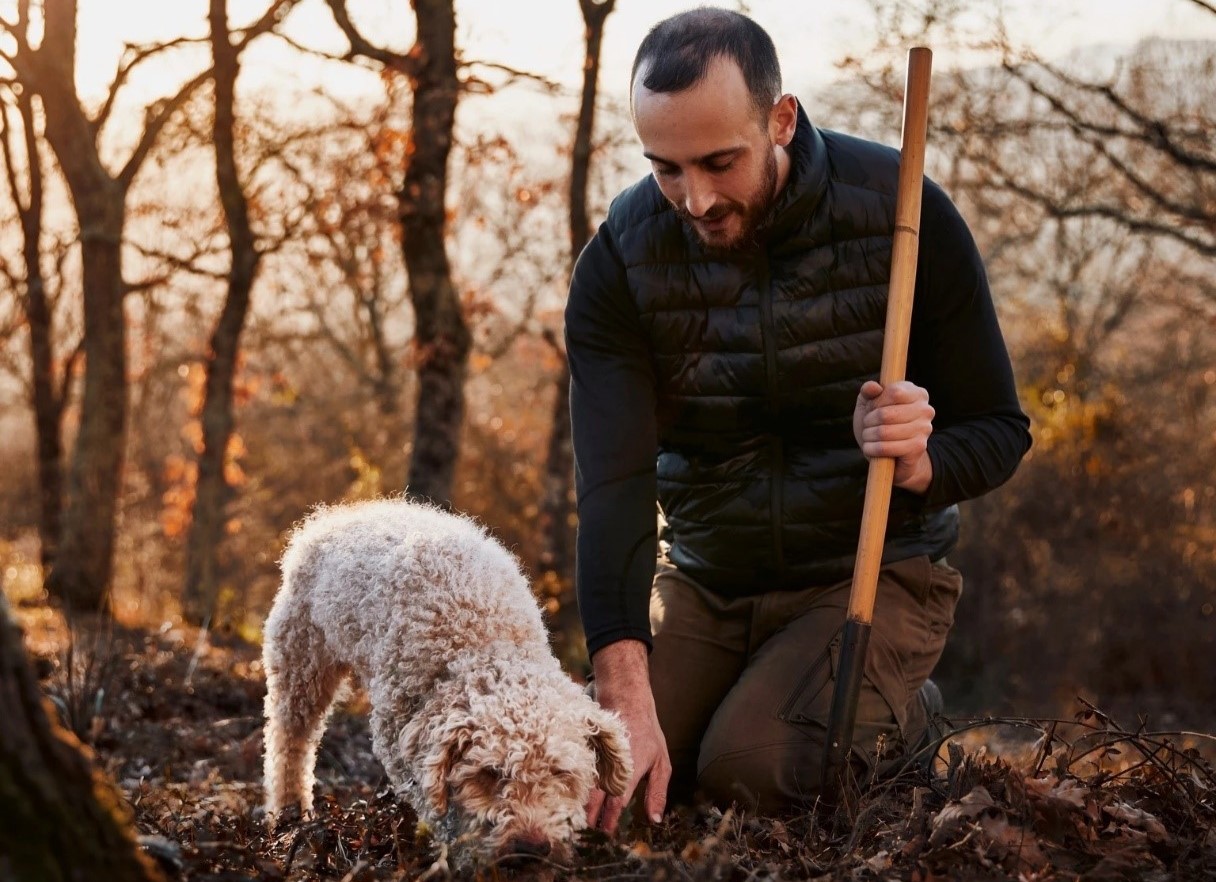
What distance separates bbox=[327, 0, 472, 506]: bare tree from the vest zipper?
248 inches

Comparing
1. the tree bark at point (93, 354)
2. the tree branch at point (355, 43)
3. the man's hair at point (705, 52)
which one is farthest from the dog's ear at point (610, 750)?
the tree bark at point (93, 354)

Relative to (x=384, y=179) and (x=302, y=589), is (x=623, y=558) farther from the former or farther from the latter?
(x=384, y=179)

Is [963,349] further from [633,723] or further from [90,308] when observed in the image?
[90,308]

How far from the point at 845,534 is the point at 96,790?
247 cm

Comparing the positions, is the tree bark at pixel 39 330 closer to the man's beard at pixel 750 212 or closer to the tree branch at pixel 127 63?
the tree branch at pixel 127 63

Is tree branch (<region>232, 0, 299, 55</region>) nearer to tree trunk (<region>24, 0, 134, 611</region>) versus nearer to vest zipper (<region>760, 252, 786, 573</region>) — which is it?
tree trunk (<region>24, 0, 134, 611</region>)

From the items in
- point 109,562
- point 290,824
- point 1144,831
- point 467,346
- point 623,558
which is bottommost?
point 109,562

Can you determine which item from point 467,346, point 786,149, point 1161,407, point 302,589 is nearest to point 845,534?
point 786,149

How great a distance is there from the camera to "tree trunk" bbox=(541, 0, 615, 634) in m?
12.1

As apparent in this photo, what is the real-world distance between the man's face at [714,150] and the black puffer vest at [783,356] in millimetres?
149

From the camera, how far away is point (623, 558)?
3631mm

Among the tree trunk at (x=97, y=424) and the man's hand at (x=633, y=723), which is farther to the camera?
the tree trunk at (x=97, y=424)

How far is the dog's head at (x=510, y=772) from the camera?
2826 mm

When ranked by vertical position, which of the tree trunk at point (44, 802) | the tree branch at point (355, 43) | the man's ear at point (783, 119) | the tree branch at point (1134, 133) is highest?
the tree branch at point (355, 43)
